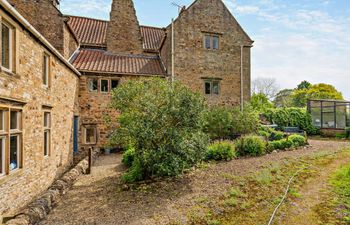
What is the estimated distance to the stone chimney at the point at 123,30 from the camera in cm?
1848

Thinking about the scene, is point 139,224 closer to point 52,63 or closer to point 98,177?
point 98,177

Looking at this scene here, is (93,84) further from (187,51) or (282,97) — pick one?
(282,97)

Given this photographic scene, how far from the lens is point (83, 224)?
232 inches

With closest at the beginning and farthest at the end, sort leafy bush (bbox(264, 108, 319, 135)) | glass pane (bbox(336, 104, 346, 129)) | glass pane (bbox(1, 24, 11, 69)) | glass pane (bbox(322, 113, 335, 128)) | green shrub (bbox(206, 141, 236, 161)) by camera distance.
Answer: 1. glass pane (bbox(1, 24, 11, 69))
2. green shrub (bbox(206, 141, 236, 161))
3. glass pane (bbox(336, 104, 346, 129))
4. glass pane (bbox(322, 113, 335, 128))
5. leafy bush (bbox(264, 108, 319, 135))

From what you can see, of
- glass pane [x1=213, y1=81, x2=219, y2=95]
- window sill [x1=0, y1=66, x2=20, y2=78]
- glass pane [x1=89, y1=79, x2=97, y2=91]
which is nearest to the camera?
window sill [x1=0, y1=66, x2=20, y2=78]

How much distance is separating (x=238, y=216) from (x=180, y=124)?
13.0 ft

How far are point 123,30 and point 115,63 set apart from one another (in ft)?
11.6

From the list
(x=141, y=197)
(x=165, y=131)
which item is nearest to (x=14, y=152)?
(x=141, y=197)

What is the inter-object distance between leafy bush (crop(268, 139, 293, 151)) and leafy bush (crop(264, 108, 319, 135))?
9485mm

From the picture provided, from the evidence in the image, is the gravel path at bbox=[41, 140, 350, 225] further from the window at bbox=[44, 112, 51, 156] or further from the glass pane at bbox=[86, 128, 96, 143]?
the glass pane at bbox=[86, 128, 96, 143]

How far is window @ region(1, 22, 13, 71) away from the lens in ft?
20.4

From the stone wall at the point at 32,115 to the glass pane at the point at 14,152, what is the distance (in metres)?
0.19

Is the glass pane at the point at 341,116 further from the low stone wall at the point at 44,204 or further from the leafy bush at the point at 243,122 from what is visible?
the low stone wall at the point at 44,204

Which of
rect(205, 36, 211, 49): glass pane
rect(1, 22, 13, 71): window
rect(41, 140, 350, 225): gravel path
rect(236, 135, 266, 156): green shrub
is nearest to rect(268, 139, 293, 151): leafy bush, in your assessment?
rect(236, 135, 266, 156): green shrub
